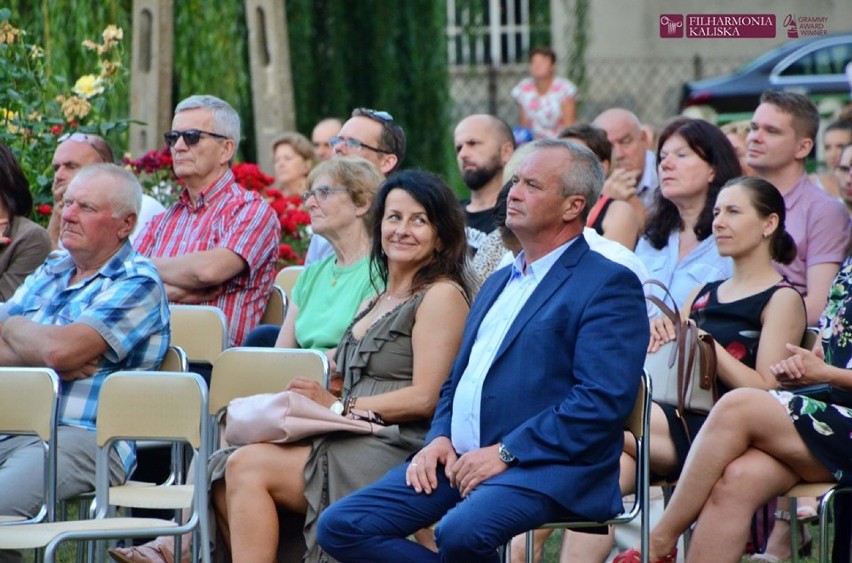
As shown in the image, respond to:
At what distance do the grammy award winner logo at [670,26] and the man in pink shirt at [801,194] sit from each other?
0.68 metres

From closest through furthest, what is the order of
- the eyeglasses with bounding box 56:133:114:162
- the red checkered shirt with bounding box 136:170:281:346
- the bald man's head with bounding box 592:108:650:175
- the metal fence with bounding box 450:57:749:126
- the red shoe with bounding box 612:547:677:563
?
the red shoe with bounding box 612:547:677:563 → the red checkered shirt with bounding box 136:170:281:346 → the eyeglasses with bounding box 56:133:114:162 → the bald man's head with bounding box 592:108:650:175 → the metal fence with bounding box 450:57:749:126

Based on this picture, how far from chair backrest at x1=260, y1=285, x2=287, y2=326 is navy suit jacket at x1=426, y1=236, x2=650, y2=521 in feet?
7.97

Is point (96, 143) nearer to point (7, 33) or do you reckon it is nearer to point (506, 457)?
point (7, 33)

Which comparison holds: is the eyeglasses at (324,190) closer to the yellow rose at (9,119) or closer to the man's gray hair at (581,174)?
the man's gray hair at (581,174)

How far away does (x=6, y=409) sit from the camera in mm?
5344

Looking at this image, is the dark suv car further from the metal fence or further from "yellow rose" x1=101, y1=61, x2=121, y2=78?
"yellow rose" x1=101, y1=61, x2=121, y2=78

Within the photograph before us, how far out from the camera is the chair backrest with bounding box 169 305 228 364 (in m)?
6.25

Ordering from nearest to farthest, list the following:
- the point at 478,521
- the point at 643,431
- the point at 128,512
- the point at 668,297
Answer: the point at 478,521 < the point at 643,431 < the point at 668,297 < the point at 128,512

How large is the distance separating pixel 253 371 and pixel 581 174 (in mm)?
1482

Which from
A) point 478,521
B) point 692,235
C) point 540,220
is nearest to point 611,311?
point 540,220

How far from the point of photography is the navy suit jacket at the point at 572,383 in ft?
14.8

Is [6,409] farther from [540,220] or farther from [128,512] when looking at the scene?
[540,220]

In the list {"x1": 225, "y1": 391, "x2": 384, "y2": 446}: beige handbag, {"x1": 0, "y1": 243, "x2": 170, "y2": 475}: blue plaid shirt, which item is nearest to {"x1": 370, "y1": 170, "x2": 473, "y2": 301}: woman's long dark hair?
{"x1": 225, "y1": 391, "x2": 384, "y2": 446}: beige handbag

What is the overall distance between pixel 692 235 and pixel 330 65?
7.78 metres
